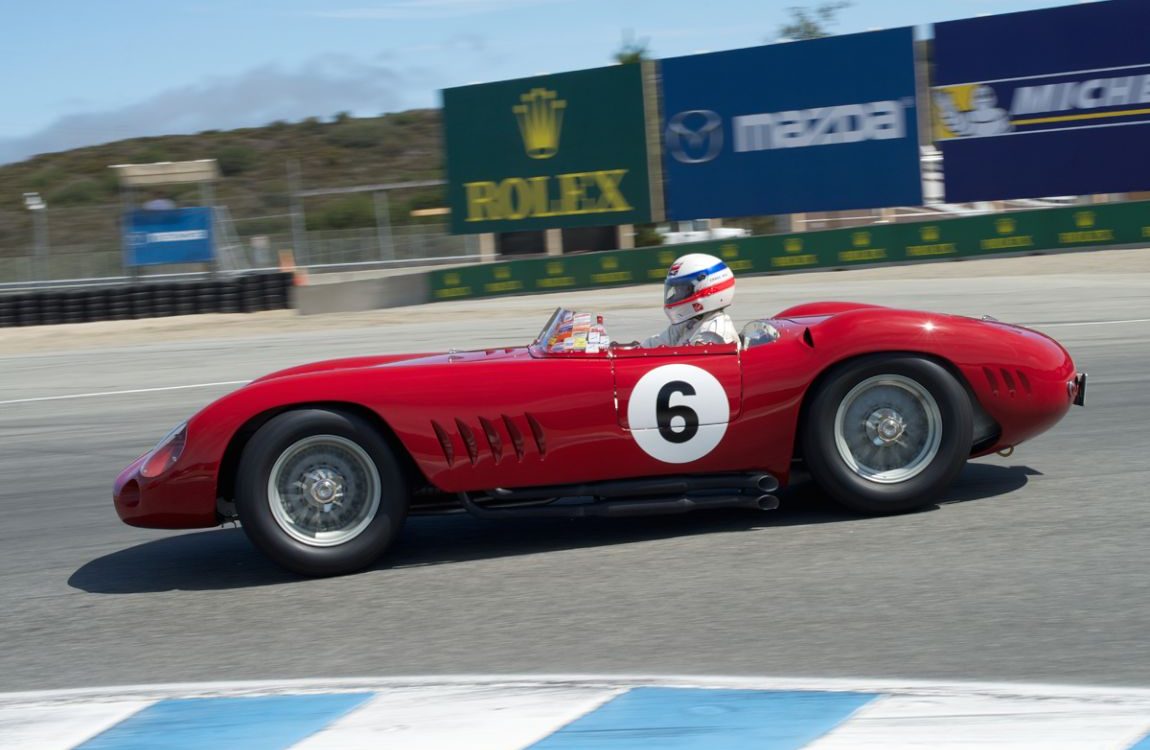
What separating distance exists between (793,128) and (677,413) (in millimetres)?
21484

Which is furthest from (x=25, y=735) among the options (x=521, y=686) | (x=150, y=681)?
(x=521, y=686)

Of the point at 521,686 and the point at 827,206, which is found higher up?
the point at 827,206

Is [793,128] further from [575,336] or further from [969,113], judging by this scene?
[575,336]

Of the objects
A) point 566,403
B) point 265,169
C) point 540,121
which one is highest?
point 265,169

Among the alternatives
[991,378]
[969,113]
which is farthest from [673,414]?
[969,113]

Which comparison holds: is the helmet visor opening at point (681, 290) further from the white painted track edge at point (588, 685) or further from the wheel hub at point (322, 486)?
the white painted track edge at point (588, 685)

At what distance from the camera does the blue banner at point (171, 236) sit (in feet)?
88.7

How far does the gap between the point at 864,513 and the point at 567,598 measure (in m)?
1.40

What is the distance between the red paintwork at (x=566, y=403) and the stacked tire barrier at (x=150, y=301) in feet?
62.2

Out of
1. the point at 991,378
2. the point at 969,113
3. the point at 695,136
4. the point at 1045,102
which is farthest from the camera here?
the point at 695,136

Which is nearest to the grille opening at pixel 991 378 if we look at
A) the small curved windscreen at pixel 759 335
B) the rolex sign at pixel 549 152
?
the small curved windscreen at pixel 759 335

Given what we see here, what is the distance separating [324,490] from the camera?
Answer: 192 inches

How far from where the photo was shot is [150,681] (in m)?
3.91

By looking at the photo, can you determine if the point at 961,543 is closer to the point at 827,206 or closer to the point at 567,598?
the point at 567,598
